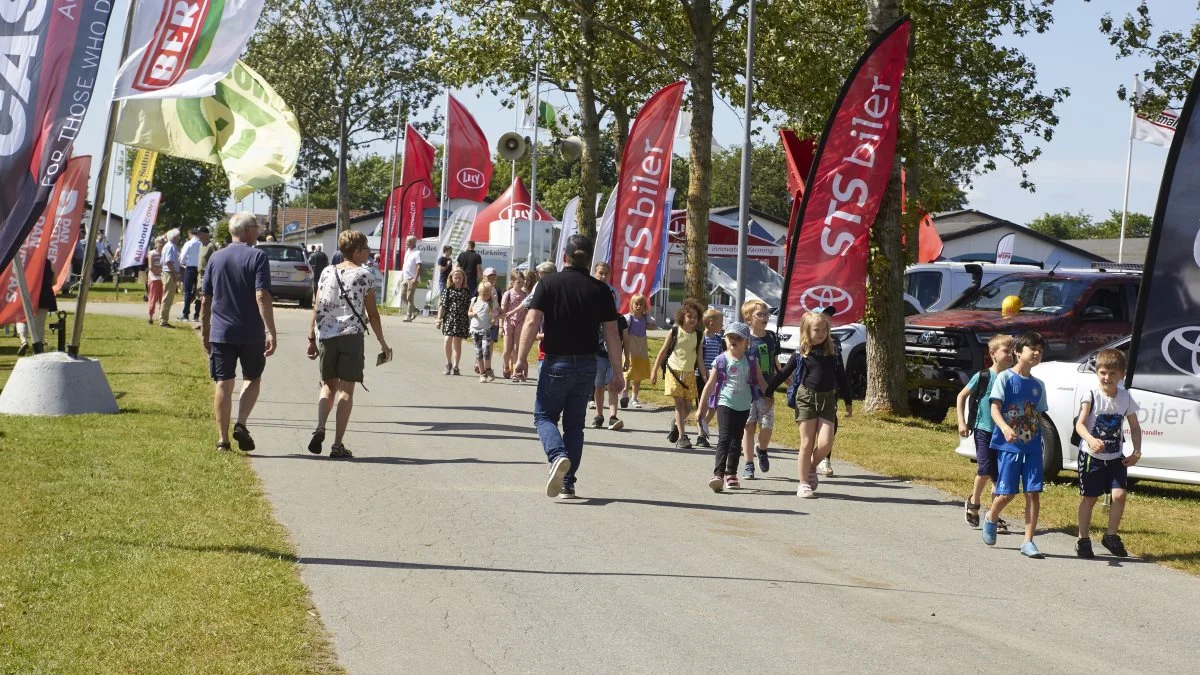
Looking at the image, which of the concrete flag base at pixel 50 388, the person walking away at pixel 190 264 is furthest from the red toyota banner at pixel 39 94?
the person walking away at pixel 190 264

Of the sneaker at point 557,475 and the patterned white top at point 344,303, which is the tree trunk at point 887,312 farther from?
the sneaker at point 557,475

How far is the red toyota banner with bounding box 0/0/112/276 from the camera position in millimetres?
9227

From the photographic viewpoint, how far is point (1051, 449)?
40.6 ft

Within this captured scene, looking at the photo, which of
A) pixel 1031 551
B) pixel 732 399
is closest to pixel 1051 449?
pixel 732 399

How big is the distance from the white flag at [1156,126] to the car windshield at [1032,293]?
10108 millimetres

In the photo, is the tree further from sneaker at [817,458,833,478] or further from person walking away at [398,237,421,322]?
sneaker at [817,458,833,478]

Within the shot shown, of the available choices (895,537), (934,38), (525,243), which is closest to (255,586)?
(895,537)

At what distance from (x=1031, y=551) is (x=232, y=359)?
20.7ft

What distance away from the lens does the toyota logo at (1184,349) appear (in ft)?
21.6

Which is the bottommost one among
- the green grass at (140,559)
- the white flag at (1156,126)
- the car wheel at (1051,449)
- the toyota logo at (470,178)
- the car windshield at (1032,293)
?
the green grass at (140,559)

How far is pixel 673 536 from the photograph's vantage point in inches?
366

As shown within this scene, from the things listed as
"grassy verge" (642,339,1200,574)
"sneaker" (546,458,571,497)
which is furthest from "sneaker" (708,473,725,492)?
"grassy verge" (642,339,1200,574)

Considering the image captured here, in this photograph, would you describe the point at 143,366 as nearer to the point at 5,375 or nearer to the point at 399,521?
the point at 5,375

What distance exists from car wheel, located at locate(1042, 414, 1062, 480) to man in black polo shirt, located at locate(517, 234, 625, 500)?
13.4ft
